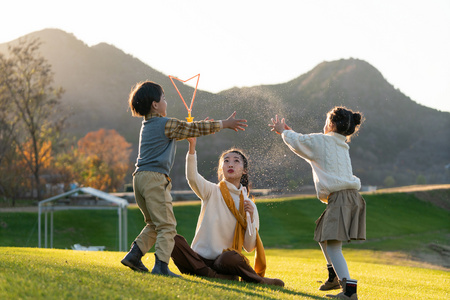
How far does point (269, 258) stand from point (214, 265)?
9.30 metres

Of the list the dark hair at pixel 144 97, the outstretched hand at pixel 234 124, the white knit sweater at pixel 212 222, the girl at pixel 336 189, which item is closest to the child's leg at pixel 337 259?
the girl at pixel 336 189

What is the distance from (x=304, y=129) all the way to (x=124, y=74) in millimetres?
130505

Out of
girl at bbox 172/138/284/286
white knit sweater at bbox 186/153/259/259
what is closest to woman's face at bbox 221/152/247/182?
girl at bbox 172/138/284/286

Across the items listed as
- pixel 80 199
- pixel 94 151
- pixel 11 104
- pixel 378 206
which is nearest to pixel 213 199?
pixel 80 199

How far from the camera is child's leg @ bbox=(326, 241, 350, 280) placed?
15.9 feet

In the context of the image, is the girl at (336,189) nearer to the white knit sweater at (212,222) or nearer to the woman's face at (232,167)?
the woman's face at (232,167)

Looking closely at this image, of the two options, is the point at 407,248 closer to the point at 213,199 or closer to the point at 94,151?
the point at 213,199

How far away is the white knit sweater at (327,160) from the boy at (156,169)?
2.29 ft

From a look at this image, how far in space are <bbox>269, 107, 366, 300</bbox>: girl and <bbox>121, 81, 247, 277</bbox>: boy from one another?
2.66 ft

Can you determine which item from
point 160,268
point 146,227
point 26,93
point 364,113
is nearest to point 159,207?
point 146,227

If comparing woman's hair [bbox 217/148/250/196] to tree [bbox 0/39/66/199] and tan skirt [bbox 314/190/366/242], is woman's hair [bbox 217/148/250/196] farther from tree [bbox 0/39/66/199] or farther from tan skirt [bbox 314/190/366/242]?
A: tree [bbox 0/39/66/199]

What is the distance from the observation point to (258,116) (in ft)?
30.0

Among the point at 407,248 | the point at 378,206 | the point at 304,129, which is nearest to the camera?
the point at 304,129

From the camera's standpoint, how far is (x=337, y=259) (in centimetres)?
491
